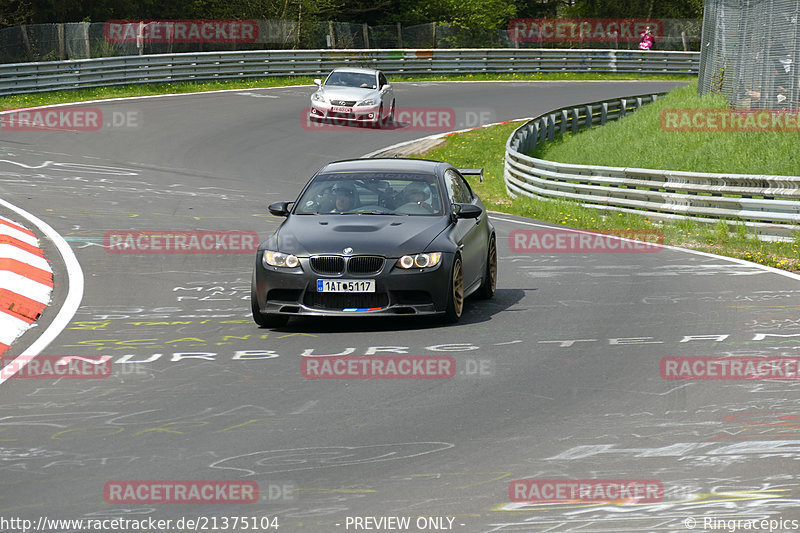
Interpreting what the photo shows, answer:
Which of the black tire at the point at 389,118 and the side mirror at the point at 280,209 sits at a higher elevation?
the side mirror at the point at 280,209

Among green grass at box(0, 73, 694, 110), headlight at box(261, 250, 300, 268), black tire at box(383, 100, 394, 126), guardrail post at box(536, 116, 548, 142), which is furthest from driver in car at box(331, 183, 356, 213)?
green grass at box(0, 73, 694, 110)

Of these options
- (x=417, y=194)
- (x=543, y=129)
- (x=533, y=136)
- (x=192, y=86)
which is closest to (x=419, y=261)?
(x=417, y=194)

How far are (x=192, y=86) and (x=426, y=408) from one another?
124 ft

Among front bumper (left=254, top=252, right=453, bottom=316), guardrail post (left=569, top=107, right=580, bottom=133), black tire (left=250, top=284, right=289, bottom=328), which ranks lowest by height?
guardrail post (left=569, top=107, right=580, bottom=133)

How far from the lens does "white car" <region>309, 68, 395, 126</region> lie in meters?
36.0

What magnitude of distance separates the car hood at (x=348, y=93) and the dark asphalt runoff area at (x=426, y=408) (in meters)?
19.8

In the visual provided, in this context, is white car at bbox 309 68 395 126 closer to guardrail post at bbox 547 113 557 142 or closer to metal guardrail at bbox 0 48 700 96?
guardrail post at bbox 547 113 557 142

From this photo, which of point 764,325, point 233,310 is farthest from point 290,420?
point 764,325

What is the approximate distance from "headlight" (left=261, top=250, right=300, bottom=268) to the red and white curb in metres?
2.29

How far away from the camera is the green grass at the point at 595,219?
17.9 metres

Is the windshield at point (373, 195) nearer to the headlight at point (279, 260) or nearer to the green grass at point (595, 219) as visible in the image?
the headlight at point (279, 260)

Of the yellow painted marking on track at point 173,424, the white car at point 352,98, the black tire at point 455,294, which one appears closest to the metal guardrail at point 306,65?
the white car at point 352,98

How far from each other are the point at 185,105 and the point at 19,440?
32.1 m

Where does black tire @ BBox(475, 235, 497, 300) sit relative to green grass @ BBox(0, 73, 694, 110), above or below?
above
